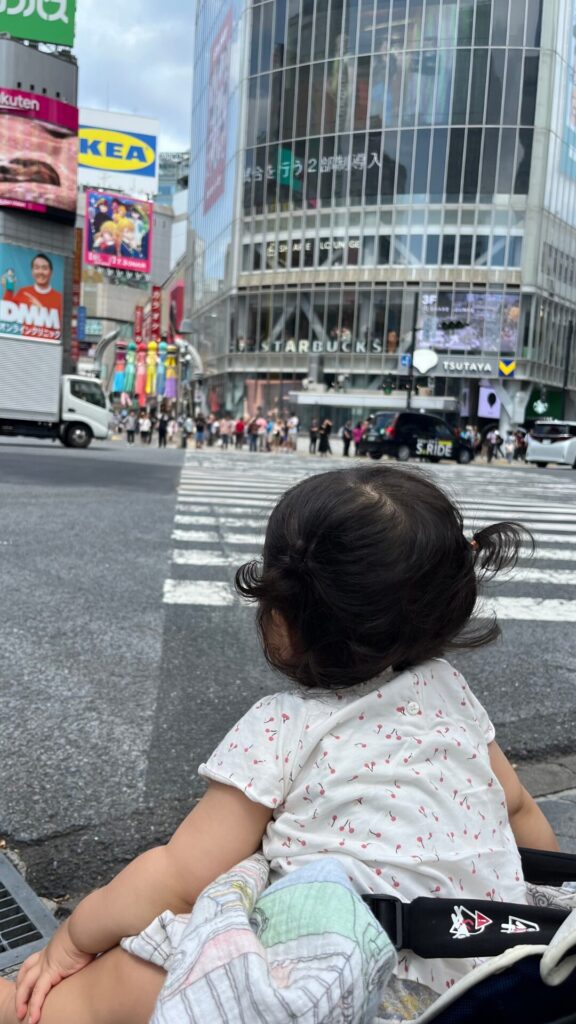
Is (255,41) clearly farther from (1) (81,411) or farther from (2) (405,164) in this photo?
(1) (81,411)

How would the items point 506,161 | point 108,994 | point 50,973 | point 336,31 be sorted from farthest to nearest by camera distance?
point 336,31 → point 506,161 → point 50,973 → point 108,994

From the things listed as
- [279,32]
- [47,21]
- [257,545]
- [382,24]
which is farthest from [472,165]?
[257,545]

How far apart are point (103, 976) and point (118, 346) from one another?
319 ft

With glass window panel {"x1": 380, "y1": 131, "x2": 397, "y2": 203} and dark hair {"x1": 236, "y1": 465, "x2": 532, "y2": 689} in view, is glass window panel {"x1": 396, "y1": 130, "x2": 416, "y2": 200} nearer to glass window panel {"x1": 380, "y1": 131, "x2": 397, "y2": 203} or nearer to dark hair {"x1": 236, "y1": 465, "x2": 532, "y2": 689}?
glass window panel {"x1": 380, "y1": 131, "x2": 397, "y2": 203}

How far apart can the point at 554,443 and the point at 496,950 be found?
30221 millimetres

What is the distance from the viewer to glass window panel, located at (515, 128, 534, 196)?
165ft

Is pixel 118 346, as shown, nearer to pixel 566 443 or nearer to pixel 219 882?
pixel 566 443

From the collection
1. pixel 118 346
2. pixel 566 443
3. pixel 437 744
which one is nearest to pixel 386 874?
pixel 437 744

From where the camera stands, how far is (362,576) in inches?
53.8

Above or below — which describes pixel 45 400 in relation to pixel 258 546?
above

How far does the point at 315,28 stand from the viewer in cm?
A: 5372

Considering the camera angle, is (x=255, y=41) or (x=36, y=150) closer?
(x=36, y=150)

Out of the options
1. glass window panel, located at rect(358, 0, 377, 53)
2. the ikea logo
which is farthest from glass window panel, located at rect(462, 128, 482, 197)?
the ikea logo

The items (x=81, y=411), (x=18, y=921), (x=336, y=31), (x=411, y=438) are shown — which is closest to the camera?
(x=18, y=921)
